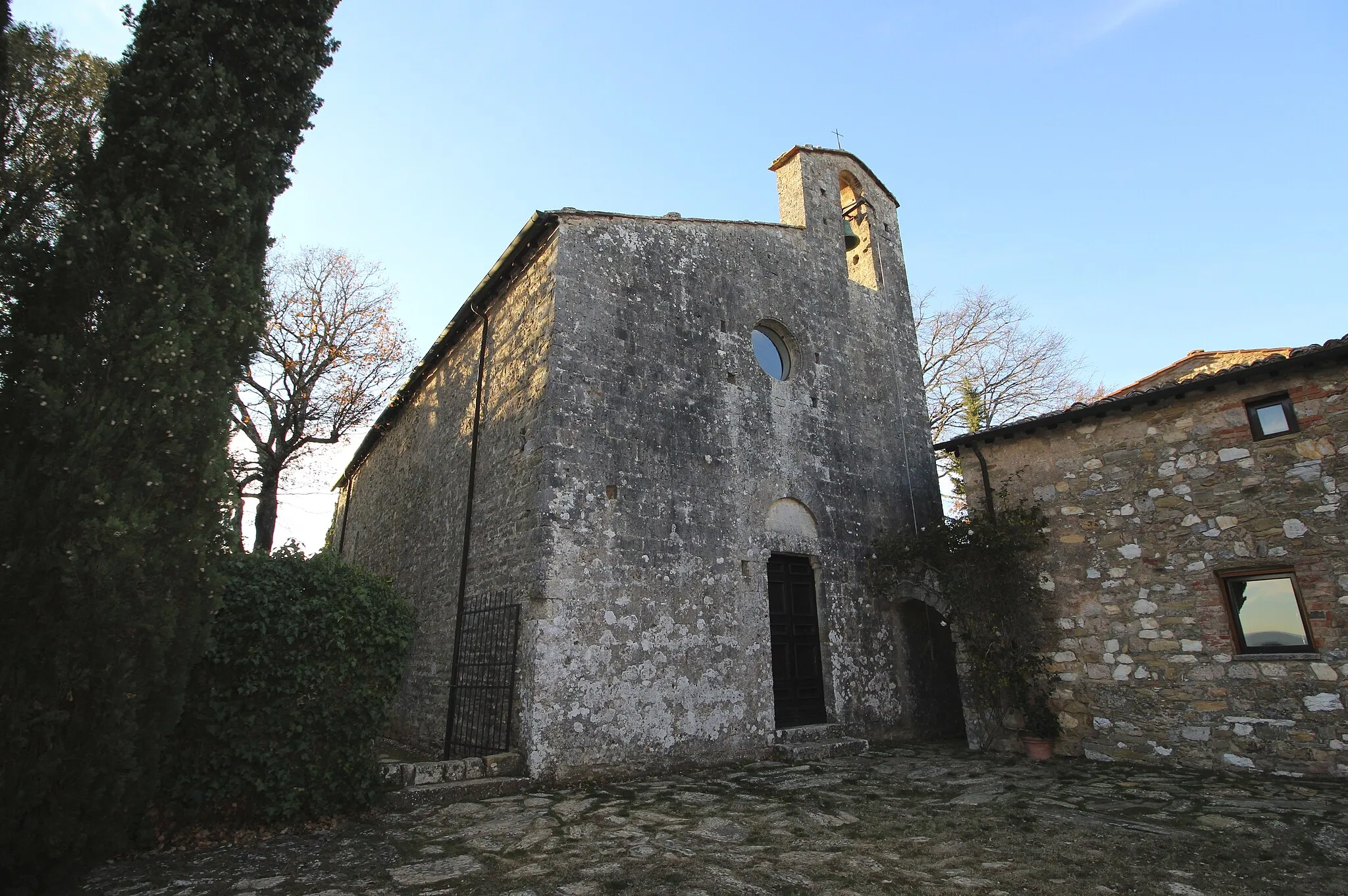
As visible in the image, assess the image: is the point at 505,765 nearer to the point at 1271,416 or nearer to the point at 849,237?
the point at 1271,416

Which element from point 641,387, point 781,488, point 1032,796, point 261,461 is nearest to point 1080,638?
point 1032,796

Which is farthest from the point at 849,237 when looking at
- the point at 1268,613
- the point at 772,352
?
the point at 1268,613

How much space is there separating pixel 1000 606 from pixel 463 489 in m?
7.77

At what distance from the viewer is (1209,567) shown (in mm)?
7582

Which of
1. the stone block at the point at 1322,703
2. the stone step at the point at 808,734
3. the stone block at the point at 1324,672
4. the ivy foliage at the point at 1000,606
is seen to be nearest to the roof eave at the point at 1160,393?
the ivy foliage at the point at 1000,606

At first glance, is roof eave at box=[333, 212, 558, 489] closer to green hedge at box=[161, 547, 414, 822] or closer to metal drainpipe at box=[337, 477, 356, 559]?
metal drainpipe at box=[337, 477, 356, 559]

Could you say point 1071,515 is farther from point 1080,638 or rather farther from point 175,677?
point 175,677

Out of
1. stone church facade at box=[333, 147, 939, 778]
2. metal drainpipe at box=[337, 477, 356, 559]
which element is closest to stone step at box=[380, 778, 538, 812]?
stone church facade at box=[333, 147, 939, 778]

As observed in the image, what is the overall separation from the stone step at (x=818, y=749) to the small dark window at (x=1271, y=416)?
5.97 m

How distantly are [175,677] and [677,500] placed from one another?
5.36 m

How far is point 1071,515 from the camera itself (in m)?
8.77

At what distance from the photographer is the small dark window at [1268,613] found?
7082 millimetres

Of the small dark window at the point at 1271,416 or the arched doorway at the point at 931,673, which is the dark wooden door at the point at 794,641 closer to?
the arched doorway at the point at 931,673

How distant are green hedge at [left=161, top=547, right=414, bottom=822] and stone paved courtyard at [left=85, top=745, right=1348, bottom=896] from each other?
1.15ft
